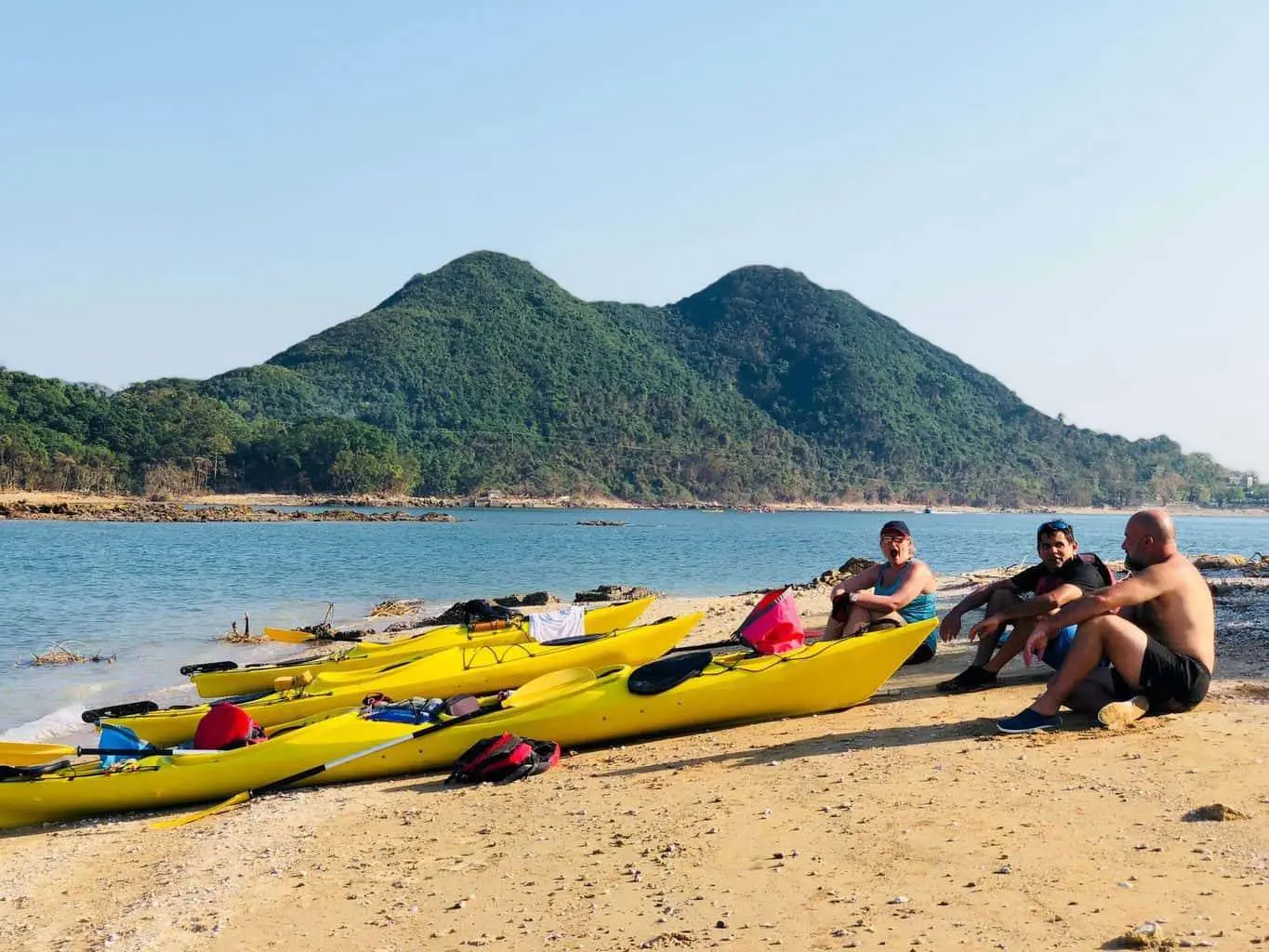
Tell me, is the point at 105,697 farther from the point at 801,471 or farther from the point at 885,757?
the point at 801,471

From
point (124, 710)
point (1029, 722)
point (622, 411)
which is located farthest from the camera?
point (622, 411)

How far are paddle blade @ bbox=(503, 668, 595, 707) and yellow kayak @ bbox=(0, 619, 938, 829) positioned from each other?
5.6 inches

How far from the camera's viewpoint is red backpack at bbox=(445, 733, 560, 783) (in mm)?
6402

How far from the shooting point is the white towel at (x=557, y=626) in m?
10.3

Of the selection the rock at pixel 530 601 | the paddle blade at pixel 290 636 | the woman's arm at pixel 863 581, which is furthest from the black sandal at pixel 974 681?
the rock at pixel 530 601

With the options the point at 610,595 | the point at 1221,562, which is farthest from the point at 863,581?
the point at 1221,562

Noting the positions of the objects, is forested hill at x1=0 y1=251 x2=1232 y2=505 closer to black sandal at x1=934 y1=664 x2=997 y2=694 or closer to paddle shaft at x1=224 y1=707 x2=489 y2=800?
paddle shaft at x1=224 y1=707 x2=489 y2=800

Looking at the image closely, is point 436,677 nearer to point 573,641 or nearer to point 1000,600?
point 573,641

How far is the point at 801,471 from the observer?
152 meters

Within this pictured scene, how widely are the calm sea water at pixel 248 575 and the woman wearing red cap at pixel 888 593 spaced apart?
289 inches

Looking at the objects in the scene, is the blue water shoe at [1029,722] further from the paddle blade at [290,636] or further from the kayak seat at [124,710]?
the paddle blade at [290,636]


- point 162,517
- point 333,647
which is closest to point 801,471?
point 162,517

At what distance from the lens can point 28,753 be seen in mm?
7480

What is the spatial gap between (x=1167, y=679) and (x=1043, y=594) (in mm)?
959
